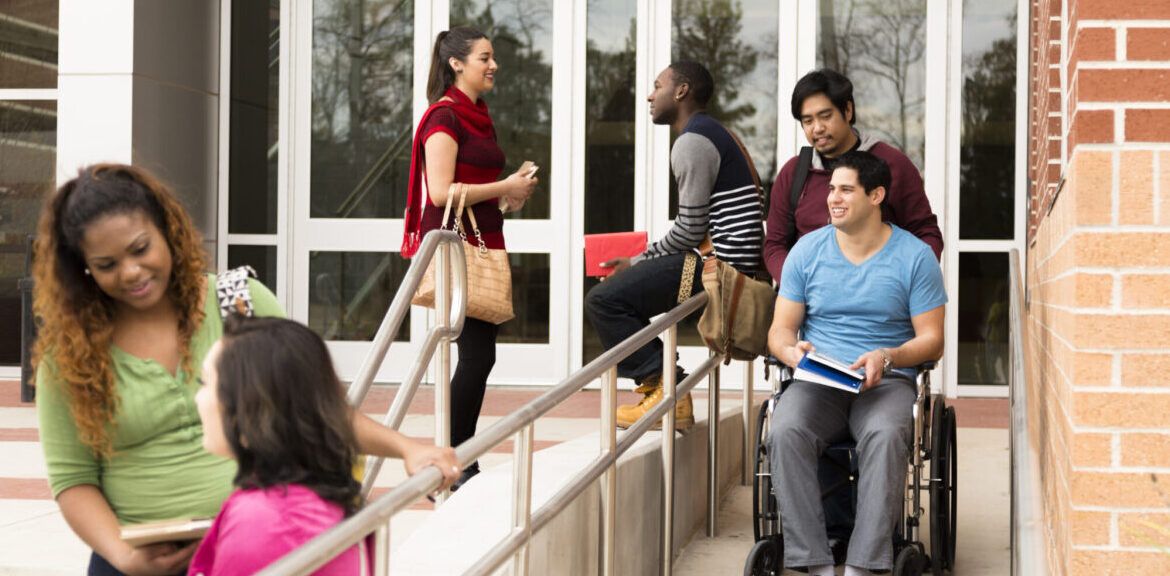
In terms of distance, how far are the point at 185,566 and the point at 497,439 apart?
0.72 metres

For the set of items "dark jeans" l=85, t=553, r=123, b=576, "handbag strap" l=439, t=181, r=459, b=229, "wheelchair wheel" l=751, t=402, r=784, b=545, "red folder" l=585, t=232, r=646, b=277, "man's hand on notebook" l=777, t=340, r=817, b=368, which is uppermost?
"handbag strap" l=439, t=181, r=459, b=229

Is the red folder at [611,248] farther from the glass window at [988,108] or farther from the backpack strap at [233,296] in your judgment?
the glass window at [988,108]

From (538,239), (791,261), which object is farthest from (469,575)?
(538,239)

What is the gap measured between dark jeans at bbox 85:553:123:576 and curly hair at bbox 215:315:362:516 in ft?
1.84

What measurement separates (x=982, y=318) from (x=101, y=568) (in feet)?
25.5

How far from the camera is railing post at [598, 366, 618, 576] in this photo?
4617mm

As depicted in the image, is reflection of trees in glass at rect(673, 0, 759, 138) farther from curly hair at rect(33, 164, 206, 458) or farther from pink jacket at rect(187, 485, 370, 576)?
pink jacket at rect(187, 485, 370, 576)

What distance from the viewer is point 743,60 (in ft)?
32.3

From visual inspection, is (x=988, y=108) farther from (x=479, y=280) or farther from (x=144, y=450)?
(x=144, y=450)

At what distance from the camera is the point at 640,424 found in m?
5.06

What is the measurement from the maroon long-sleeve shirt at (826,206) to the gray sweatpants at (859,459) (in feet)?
2.12

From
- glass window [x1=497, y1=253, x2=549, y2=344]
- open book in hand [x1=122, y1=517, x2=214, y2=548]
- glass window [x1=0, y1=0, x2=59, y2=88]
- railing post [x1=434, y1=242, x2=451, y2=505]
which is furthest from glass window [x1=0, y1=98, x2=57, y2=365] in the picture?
open book in hand [x1=122, y1=517, x2=214, y2=548]

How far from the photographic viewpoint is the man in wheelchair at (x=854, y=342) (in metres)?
4.64

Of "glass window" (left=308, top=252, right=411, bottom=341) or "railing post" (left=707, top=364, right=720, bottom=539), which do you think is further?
"glass window" (left=308, top=252, right=411, bottom=341)
